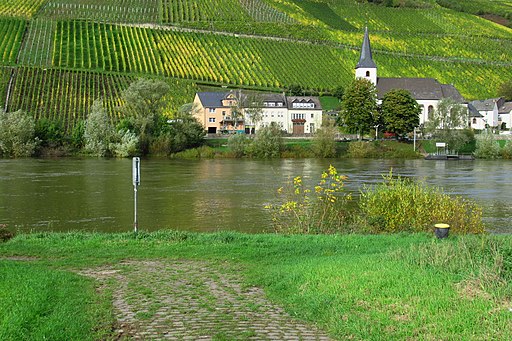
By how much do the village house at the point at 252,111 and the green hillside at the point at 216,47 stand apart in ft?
16.0

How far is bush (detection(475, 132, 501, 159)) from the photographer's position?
249 ft

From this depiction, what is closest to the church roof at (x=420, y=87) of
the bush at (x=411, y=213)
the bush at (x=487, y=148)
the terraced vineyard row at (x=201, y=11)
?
the bush at (x=487, y=148)

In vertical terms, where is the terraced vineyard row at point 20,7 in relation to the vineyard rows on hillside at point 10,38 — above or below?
above

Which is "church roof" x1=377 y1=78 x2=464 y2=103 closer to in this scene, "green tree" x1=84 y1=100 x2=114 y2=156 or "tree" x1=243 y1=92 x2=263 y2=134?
"tree" x1=243 y1=92 x2=263 y2=134

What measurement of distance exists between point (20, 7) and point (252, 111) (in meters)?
66.8

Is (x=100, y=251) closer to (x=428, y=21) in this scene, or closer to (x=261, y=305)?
(x=261, y=305)

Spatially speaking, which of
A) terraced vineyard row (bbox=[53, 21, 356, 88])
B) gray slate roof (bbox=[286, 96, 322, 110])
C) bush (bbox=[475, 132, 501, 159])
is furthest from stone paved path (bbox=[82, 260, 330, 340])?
terraced vineyard row (bbox=[53, 21, 356, 88])

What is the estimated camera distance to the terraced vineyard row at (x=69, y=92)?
84812 mm

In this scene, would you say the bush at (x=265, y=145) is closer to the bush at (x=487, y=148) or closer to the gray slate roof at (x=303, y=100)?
the gray slate roof at (x=303, y=100)

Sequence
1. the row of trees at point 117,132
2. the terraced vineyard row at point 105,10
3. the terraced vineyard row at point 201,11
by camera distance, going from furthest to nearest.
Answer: the terraced vineyard row at point 201,11, the terraced vineyard row at point 105,10, the row of trees at point 117,132

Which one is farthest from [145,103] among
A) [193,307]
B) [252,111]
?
[193,307]

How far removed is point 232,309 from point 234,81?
99.8 m

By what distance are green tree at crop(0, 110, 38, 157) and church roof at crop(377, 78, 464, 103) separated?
63508 millimetres

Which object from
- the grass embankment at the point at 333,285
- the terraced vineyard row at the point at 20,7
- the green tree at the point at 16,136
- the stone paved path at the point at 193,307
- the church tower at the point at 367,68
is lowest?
the stone paved path at the point at 193,307
